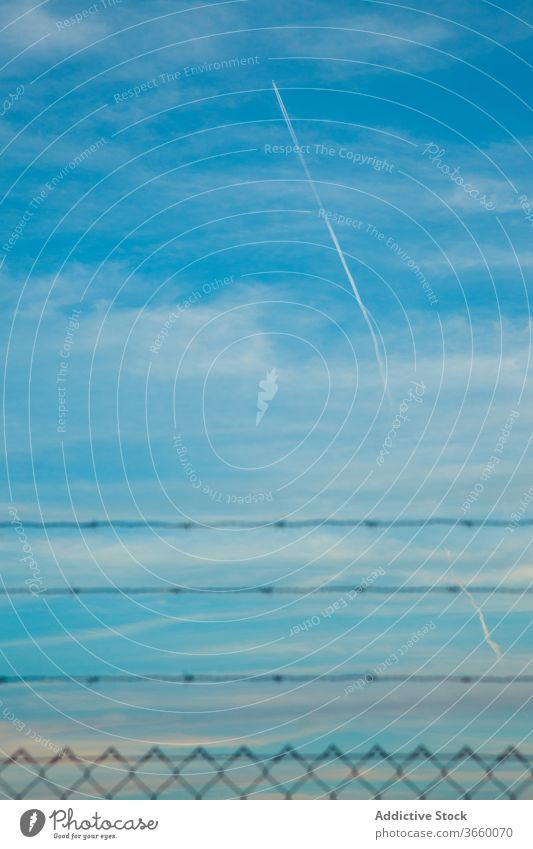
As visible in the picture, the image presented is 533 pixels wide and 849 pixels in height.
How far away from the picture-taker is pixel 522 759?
2948 cm

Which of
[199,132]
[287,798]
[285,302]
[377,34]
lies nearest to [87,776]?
[287,798]

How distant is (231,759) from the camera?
97.2 feet

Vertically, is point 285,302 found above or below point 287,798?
above

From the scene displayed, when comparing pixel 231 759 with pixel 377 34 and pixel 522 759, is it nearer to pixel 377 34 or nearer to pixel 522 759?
pixel 522 759

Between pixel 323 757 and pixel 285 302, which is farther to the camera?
pixel 285 302
